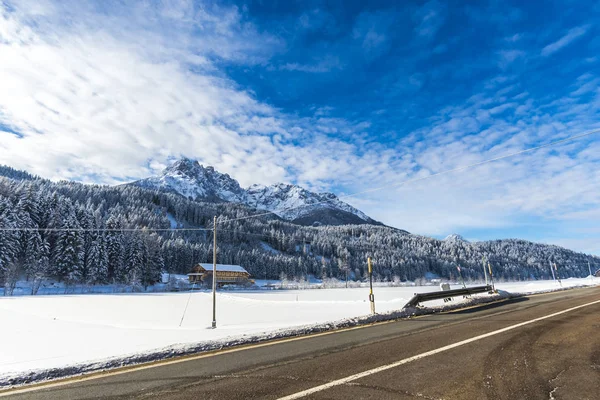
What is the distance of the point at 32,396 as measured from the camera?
4812mm

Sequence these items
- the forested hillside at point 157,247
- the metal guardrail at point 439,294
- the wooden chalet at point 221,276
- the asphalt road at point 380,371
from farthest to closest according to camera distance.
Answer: the wooden chalet at point 221,276 → the forested hillside at point 157,247 → the metal guardrail at point 439,294 → the asphalt road at point 380,371

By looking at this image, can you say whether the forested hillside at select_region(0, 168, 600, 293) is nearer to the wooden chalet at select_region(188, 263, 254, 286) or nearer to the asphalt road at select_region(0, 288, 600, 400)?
the wooden chalet at select_region(188, 263, 254, 286)

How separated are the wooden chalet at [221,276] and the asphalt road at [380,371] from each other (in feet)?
256

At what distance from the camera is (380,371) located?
5410 millimetres

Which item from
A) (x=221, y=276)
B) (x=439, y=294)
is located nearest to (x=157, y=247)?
(x=221, y=276)

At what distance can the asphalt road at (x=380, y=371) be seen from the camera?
14.8 ft

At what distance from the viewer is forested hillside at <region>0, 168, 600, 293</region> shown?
51.9 meters

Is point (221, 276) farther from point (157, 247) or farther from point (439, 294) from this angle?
point (439, 294)

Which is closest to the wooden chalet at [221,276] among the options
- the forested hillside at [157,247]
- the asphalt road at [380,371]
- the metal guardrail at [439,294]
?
the forested hillside at [157,247]

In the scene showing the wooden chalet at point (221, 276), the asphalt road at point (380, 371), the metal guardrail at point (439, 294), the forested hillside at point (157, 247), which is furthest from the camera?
the wooden chalet at point (221, 276)

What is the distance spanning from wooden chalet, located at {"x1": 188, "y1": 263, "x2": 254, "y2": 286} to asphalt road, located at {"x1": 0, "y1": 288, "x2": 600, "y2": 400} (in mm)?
78095

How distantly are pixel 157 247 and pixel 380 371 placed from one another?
7550cm

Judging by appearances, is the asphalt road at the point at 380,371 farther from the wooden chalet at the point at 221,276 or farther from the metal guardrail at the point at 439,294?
the wooden chalet at the point at 221,276

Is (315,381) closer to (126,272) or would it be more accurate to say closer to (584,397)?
(584,397)
